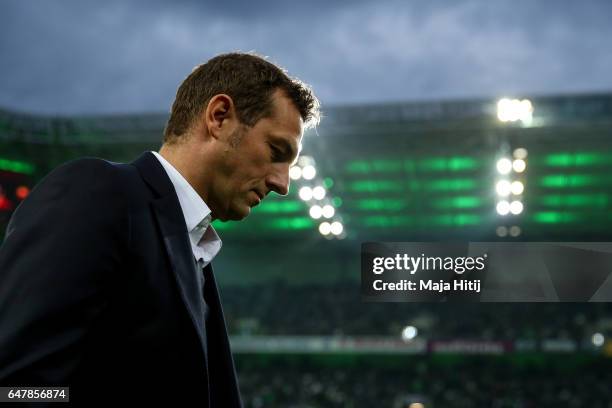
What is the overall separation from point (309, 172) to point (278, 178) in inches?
922

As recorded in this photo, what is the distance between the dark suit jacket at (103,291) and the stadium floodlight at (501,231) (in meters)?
32.3

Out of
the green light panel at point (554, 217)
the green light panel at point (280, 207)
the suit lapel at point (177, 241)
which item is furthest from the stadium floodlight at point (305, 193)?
the suit lapel at point (177, 241)

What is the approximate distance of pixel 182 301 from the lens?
1286mm

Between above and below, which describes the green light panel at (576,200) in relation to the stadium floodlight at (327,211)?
above

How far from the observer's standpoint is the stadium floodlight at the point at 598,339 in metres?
27.7

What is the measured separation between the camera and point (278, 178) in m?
1.65

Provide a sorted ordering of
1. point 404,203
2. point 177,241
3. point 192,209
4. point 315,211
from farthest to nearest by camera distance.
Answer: point 404,203 < point 315,211 < point 192,209 < point 177,241

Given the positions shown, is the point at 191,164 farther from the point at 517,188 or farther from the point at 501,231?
the point at 501,231

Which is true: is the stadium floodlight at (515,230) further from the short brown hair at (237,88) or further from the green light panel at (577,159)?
the short brown hair at (237,88)

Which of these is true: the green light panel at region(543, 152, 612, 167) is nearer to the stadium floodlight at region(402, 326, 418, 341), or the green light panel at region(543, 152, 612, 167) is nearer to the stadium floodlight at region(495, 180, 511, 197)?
the stadium floodlight at region(495, 180, 511, 197)

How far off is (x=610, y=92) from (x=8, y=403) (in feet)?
76.1

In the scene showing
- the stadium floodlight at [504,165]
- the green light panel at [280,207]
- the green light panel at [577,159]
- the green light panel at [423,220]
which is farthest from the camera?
the green light panel at [423,220]

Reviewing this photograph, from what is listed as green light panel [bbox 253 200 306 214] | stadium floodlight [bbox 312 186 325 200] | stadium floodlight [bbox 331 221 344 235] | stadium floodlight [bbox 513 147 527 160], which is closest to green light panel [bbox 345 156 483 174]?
stadium floodlight [bbox 312 186 325 200]

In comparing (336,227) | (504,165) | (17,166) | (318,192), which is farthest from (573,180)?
(17,166)
